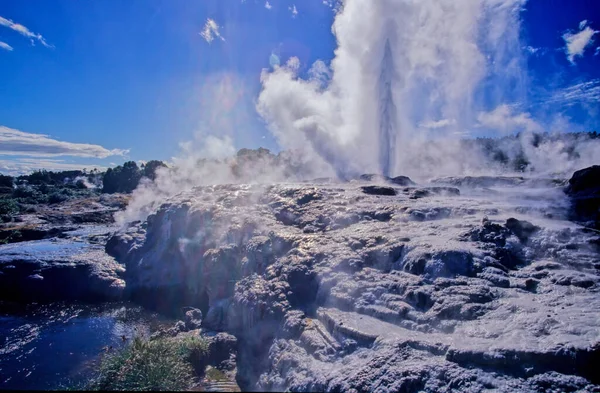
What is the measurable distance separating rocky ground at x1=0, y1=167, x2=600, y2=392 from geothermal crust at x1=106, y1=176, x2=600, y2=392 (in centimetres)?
3

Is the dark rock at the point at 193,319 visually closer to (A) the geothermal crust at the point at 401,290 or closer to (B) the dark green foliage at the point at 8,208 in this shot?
(A) the geothermal crust at the point at 401,290

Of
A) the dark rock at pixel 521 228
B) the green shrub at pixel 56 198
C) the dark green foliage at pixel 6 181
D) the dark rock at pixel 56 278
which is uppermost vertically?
the dark rock at pixel 521 228

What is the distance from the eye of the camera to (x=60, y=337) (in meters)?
13.5

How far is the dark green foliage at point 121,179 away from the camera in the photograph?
6372cm

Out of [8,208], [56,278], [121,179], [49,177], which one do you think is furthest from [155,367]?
[49,177]

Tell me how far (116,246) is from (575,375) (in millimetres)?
22065

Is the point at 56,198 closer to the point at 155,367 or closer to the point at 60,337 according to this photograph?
the point at 60,337

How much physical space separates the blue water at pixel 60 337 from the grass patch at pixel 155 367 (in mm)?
1360

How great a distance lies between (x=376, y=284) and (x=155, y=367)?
5957 mm

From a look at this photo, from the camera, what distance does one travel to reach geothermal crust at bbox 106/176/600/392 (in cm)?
604

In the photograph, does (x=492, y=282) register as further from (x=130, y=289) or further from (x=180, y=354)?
(x=130, y=289)

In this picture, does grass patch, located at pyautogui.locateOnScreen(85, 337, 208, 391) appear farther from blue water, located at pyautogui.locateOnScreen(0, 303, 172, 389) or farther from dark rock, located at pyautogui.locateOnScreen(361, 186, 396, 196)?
dark rock, located at pyautogui.locateOnScreen(361, 186, 396, 196)

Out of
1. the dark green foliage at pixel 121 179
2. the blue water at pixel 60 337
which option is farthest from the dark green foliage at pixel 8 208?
the blue water at pixel 60 337

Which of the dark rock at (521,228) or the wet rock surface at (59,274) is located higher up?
the dark rock at (521,228)
